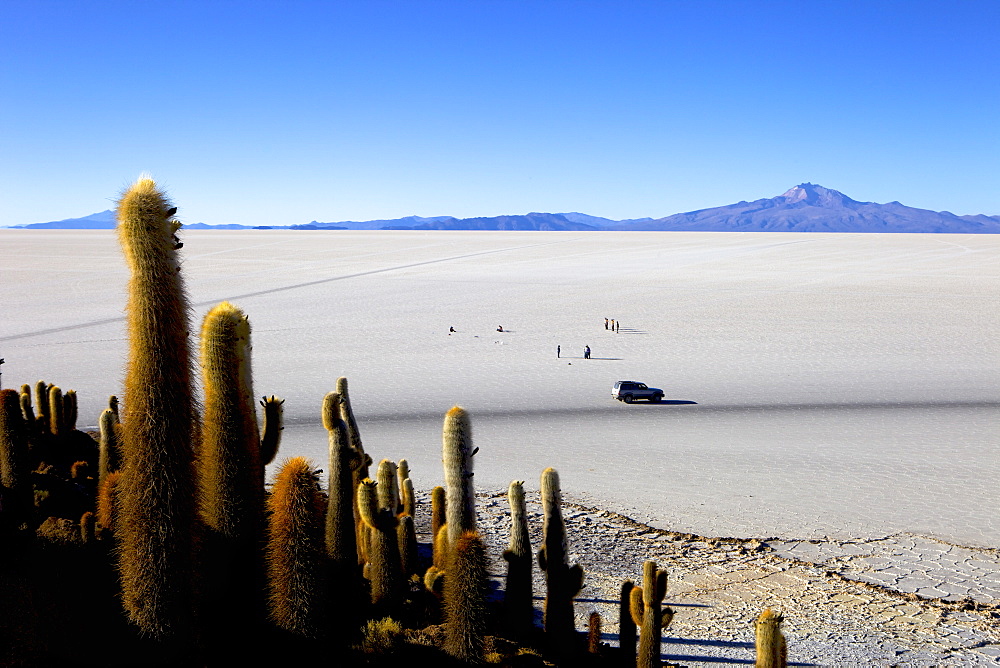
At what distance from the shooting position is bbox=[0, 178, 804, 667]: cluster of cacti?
671cm

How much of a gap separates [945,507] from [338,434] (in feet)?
36.6

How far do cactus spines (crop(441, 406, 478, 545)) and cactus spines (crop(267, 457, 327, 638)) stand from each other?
5.43ft

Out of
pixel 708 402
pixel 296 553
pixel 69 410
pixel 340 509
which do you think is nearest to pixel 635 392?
pixel 708 402

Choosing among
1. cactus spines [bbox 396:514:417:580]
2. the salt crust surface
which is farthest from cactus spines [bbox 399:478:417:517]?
the salt crust surface

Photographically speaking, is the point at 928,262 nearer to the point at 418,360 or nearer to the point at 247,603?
the point at 418,360

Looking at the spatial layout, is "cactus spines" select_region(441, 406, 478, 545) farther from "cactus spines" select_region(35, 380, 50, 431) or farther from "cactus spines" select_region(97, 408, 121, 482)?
"cactus spines" select_region(35, 380, 50, 431)

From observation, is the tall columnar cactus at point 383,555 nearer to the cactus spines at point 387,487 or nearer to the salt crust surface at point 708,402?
the cactus spines at point 387,487

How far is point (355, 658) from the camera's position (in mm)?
7809

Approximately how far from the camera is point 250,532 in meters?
7.76

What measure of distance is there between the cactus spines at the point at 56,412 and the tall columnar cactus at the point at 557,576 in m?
9.96

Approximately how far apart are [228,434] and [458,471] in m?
2.50

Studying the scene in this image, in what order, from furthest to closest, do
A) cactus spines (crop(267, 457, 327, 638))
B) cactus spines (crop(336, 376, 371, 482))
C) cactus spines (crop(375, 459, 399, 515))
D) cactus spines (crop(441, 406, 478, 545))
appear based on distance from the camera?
1. cactus spines (crop(336, 376, 371, 482))
2. cactus spines (crop(375, 459, 399, 515))
3. cactus spines (crop(441, 406, 478, 545))
4. cactus spines (crop(267, 457, 327, 638))

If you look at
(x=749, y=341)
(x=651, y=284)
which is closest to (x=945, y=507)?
(x=749, y=341)

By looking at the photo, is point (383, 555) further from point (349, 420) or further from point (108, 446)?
point (108, 446)
